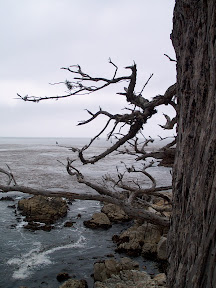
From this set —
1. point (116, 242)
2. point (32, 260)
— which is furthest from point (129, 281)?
point (32, 260)

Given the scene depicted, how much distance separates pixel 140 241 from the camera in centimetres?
1018

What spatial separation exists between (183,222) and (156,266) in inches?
313

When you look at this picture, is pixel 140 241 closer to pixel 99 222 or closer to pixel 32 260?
pixel 99 222

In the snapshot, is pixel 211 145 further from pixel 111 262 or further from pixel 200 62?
pixel 111 262

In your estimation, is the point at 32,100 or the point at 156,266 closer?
the point at 32,100

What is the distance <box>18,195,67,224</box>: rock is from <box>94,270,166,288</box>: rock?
6422 mm

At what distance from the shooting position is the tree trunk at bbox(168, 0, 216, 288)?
1534mm

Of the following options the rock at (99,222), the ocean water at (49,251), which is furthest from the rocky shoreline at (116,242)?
the ocean water at (49,251)

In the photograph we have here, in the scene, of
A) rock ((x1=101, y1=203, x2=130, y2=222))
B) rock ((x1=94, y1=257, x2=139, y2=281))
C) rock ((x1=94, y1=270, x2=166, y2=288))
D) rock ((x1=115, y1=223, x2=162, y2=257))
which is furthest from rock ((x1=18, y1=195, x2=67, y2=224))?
rock ((x1=94, y1=270, x2=166, y2=288))

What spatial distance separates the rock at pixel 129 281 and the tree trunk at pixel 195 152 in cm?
555

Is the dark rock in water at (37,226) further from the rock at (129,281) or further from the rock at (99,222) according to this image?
the rock at (129,281)

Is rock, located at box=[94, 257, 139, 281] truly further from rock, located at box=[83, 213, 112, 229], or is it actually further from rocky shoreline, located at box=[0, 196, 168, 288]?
rock, located at box=[83, 213, 112, 229]

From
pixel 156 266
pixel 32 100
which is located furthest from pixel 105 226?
pixel 32 100

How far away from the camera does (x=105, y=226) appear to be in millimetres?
12625
